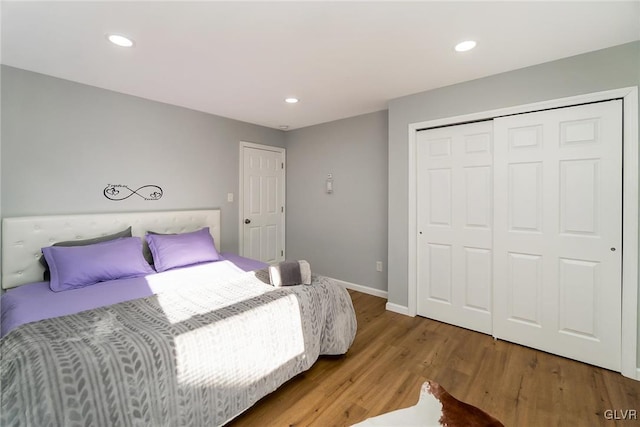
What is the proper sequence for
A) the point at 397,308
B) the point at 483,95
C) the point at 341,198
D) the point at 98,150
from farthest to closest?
the point at 341,198 < the point at 397,308 < the point at 98,150 < the point at 483,95

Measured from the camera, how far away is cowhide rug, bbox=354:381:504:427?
1367 millimetres

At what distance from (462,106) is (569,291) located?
183cm

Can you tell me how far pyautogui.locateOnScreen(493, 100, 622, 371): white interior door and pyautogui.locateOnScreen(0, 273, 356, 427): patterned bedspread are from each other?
1.81m

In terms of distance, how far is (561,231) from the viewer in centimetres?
223

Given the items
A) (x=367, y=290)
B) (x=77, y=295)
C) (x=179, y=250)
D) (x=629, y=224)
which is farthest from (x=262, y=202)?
(x=629, y=224)

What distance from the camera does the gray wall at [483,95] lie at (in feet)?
6.61

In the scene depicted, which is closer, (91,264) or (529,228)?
(91,264)

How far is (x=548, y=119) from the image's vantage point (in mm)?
2254

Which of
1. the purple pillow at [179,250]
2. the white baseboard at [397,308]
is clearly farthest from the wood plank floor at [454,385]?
the purple pillow at [179,250]

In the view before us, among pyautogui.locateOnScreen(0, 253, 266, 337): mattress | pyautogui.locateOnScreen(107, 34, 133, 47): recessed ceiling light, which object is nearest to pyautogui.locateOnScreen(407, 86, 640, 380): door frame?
pyautogui.locateOnScreen(0, 253, 266, 337): mattress

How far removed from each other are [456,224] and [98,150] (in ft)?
12.0

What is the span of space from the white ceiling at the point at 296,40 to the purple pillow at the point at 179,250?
1.52m

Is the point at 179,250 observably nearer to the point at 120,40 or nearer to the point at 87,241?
the point at 87,241

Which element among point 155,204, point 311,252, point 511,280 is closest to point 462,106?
point 511,280
